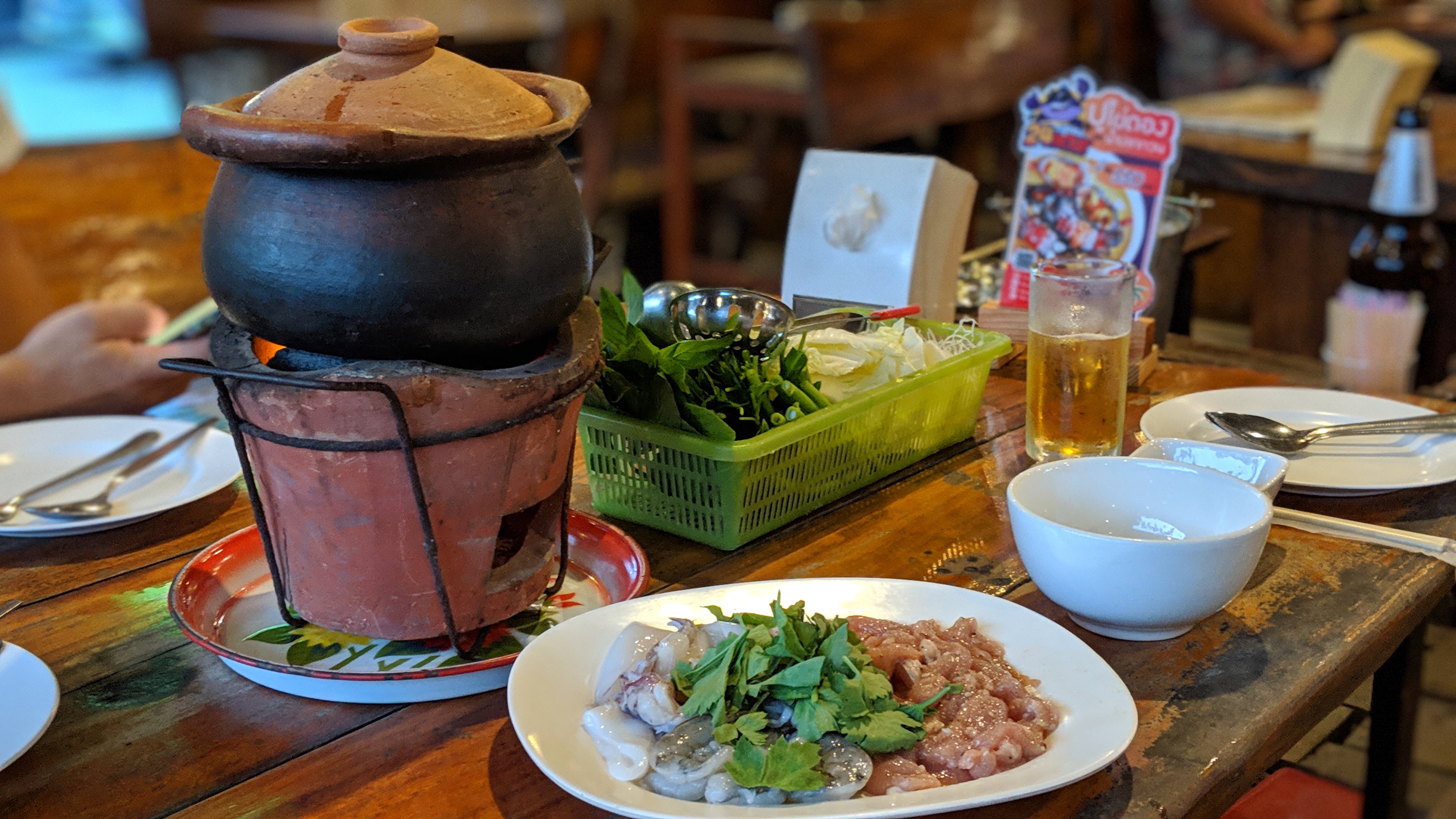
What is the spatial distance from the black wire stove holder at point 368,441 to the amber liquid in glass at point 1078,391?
1.67 feet

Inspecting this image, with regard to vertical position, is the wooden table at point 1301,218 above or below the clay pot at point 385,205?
below

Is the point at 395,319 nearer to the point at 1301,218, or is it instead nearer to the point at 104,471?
the point at 104,471

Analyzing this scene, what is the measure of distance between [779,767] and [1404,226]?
2694mm

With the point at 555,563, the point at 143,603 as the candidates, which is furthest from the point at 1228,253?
the point at 143,603

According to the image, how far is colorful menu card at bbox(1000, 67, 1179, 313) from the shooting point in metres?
1.60

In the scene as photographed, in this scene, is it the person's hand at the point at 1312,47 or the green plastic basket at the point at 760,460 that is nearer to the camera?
the green plastic basket at the point at 760,460

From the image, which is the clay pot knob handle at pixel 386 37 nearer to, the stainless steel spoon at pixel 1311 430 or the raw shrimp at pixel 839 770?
the raw shrimp at pixel 839 770

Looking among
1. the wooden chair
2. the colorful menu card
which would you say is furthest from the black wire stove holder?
the wooden chair

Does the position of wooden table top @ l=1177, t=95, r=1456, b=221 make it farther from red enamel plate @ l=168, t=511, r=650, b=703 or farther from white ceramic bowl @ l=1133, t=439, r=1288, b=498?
red enamel plate @ l=168, t=511, r=650, b=703

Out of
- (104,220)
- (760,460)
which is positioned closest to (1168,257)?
(760,460)

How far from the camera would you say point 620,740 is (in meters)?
0.80

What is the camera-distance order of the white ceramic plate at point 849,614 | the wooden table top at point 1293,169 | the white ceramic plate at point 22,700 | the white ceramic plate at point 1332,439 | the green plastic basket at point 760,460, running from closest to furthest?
1. the white ceramic plate at point 849,614
2. the white ceramic plate at point 22,700
3. the green plastic basket at point 760,460
4. the white ceramic plate at point 1332,439
5. the wooden table top at point 1293,169

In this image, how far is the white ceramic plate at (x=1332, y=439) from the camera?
124 cm

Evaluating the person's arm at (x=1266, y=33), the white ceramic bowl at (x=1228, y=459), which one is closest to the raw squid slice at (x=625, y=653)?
the white ceramic bowl at (x=1228, y=459)
